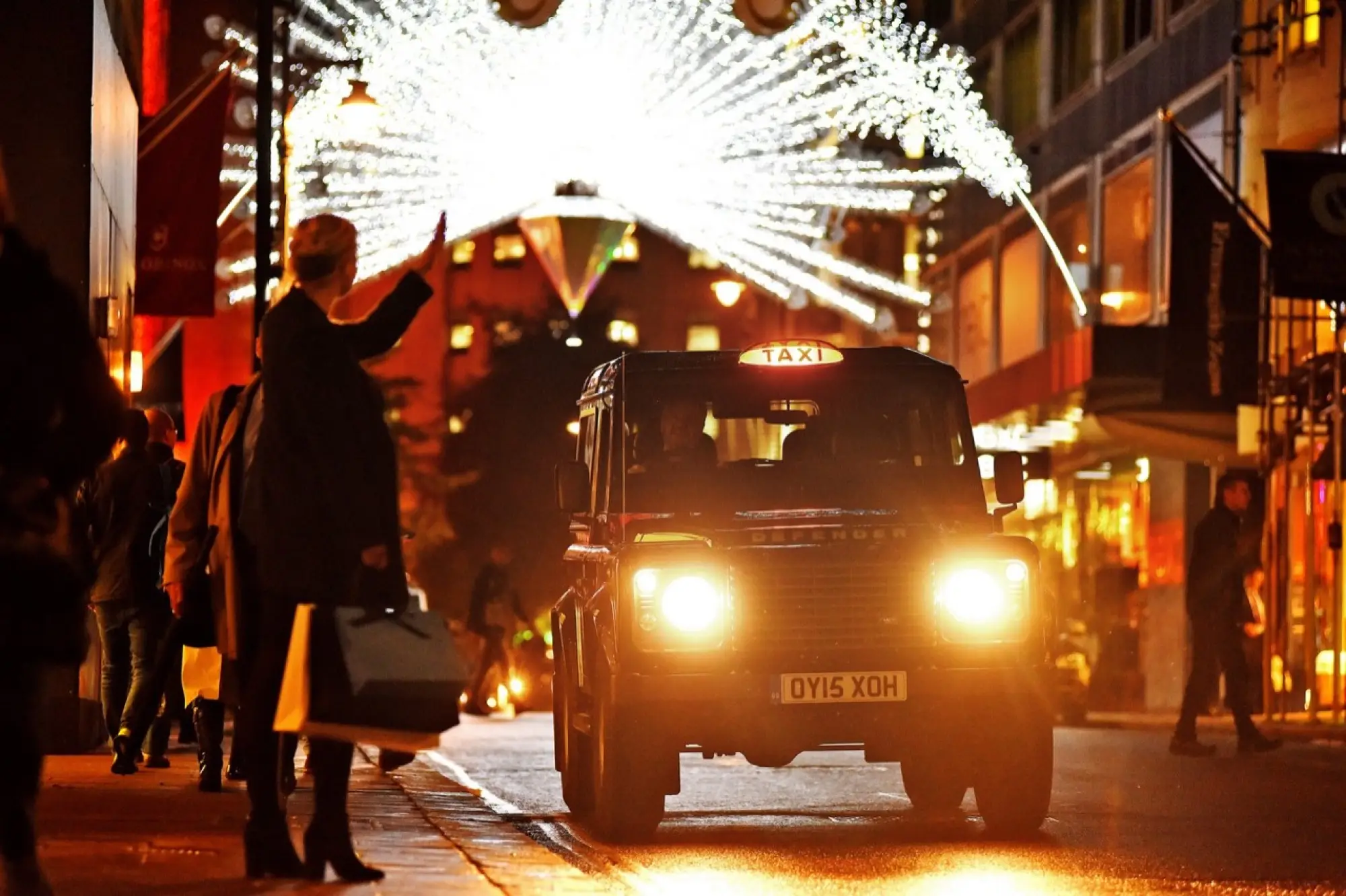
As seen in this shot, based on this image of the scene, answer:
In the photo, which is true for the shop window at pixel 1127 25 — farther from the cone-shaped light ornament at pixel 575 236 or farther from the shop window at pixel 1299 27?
the cone-shaped light ornament at pixel 575 236

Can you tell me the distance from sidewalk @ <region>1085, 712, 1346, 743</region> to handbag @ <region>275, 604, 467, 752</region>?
14.1m

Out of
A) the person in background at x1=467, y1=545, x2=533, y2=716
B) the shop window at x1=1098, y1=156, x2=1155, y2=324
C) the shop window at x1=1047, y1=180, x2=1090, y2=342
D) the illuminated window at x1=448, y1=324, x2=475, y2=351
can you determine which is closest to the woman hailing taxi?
the person in background at x1=467, y1=545, x2=533, y2=716

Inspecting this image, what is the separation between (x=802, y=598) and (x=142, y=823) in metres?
2.91

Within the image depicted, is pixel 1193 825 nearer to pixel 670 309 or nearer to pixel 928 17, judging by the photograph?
pixel 928 17

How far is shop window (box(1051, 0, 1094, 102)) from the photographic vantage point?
40344 millimetres

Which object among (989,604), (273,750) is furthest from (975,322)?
(273,750)

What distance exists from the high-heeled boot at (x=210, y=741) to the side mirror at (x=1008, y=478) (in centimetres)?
367

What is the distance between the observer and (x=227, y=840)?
9438 millimetres

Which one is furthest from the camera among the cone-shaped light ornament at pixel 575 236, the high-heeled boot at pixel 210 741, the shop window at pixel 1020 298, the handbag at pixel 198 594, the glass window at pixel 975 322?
the glass window at pixel 975 322

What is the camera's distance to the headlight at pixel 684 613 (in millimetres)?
11281

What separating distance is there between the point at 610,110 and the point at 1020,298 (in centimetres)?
1859

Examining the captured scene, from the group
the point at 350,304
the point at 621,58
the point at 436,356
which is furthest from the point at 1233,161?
the point at 436,356

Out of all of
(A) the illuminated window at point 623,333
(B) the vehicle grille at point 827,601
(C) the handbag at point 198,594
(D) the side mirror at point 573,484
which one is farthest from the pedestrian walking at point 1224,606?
(A) the illuminated window at point 623,333

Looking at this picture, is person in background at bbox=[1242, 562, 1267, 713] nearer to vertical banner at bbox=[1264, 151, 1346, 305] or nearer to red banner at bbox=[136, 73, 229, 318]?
vertical banner at bbox=[1264, 151, 1346, 305]
